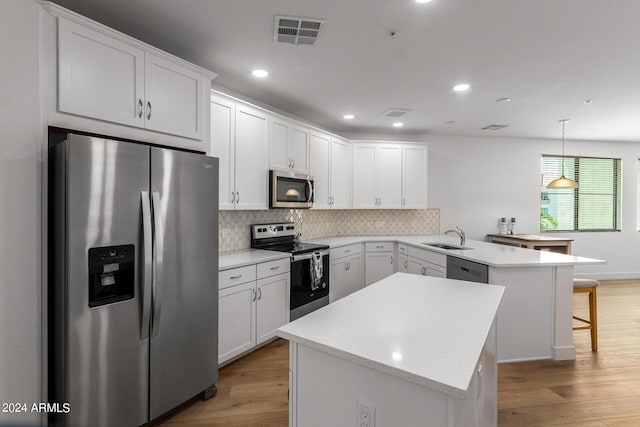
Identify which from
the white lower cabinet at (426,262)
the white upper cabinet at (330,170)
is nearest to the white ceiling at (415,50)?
the white upper cabinet at (330,170)

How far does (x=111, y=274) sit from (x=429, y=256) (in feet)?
10.9

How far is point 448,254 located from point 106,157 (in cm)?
320

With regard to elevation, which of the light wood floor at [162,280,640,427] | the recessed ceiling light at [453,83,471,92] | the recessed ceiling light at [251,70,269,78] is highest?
the recessed ceiling light at [453,83,471,92]

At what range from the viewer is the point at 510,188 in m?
6.09

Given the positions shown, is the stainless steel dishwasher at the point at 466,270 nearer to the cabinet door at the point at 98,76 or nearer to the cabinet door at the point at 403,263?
the cabinet door at the point at 403,263

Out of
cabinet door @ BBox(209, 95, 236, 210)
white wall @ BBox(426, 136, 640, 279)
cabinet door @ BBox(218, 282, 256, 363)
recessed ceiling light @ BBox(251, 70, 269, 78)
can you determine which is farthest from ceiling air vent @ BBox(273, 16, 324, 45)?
white wall @ BBox(426, 136, 640, 279)

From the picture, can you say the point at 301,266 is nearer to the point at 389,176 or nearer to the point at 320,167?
the point at 320,167

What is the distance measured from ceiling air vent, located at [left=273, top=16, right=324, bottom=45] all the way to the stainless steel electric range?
2005 millimetres

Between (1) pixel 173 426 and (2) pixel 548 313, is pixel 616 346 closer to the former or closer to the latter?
(2) pixel 548 313

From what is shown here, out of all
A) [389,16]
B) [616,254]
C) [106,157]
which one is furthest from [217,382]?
[616,254]

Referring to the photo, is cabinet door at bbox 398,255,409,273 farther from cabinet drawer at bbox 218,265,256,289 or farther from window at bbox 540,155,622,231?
window at bbox 540,155,622,231

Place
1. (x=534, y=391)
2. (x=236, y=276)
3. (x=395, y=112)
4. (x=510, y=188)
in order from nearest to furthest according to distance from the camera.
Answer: (x=534, y=391)
(x=236, y=276)
(x=395, y=112)
(x=510, y=188)

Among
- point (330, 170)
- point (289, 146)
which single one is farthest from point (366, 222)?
point (289, 146)

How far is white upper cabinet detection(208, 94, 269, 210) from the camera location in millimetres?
3035
